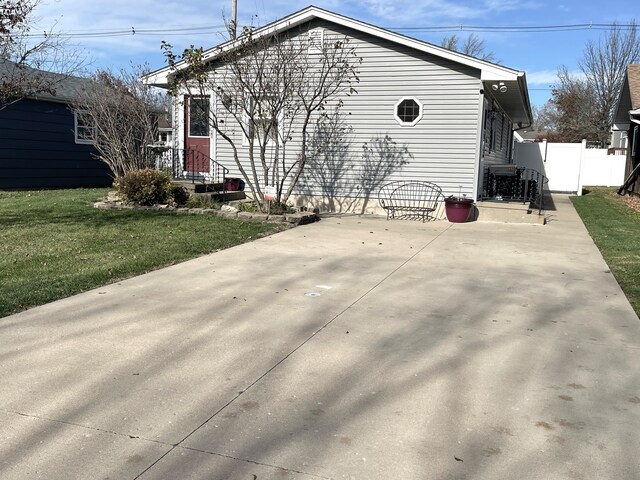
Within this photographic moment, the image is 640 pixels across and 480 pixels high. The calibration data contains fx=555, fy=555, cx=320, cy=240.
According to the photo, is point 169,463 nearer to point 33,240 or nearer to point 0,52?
point 33,240

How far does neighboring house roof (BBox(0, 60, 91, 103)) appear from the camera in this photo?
10.2 metres

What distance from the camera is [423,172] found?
13125 mm

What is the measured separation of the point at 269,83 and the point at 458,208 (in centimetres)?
488

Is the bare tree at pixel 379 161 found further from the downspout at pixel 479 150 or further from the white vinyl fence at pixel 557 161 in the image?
the white vinyl fence at pixel 557 161

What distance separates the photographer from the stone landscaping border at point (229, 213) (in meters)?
11.2

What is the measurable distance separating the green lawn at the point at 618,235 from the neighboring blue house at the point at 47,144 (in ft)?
45.9

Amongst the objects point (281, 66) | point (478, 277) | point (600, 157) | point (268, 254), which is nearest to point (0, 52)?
point (281, 66)

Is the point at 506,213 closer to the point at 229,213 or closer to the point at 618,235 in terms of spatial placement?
the point at 618,235

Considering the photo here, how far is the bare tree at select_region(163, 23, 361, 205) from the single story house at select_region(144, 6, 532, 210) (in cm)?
27

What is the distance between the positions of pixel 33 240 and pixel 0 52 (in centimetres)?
368

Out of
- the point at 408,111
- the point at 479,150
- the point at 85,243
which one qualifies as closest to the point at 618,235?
the point at 479,150

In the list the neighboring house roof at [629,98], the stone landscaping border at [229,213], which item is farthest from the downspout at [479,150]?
the neighboring house roof at [629,98]

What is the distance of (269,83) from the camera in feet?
36.3

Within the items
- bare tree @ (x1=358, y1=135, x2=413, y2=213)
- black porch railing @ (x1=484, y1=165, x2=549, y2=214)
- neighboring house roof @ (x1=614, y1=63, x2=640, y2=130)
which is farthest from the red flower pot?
neighboring house roof @ (x1=614, y1=63, x2=640, y2=130)
